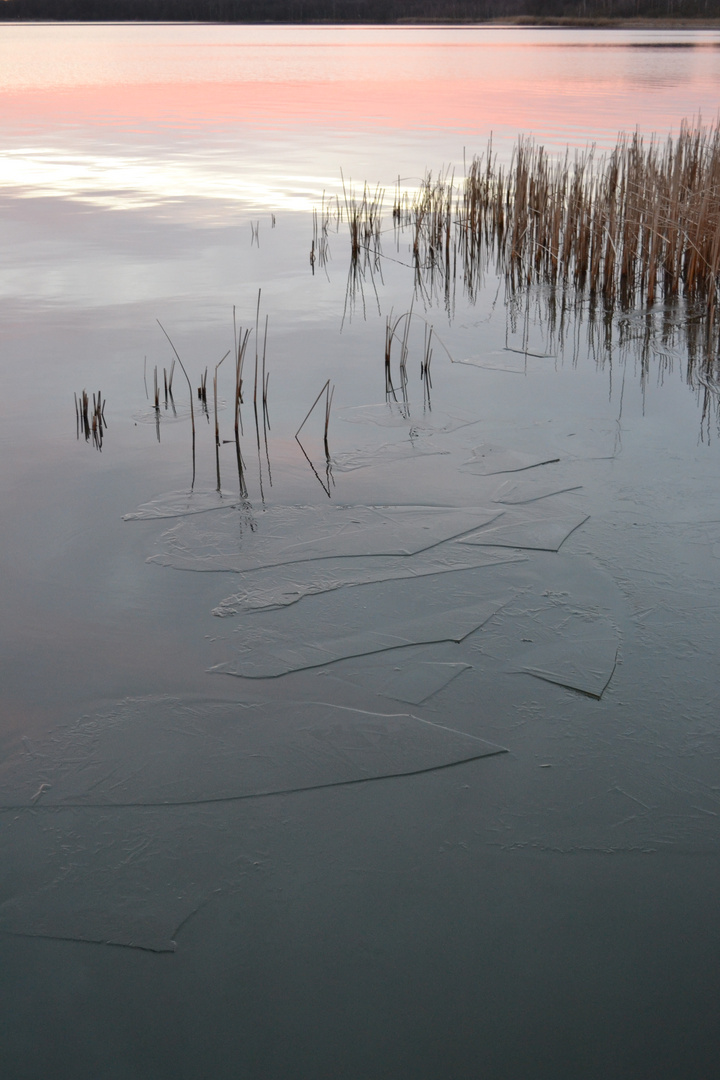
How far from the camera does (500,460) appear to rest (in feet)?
14.1

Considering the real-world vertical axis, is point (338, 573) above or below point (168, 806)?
above

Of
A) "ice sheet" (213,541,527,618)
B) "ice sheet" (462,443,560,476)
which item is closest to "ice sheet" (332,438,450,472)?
"ice sheet" (462,443,560,476)

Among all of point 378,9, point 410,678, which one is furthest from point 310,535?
point 378,9

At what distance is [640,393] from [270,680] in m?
3.43

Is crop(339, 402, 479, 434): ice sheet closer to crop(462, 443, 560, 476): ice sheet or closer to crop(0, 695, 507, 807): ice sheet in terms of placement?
crop(462, 443, 560, 476): ice sheet

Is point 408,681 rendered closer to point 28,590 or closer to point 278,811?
point 278,811

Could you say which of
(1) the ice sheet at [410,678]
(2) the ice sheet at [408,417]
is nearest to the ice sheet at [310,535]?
(1) the ice sheet at [410,678]

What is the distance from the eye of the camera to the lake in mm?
1798

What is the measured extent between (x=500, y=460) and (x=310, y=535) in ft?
3.83

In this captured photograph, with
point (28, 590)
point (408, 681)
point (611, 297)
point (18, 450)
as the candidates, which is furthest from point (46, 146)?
point (408, 681)

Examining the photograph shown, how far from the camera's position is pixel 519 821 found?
2.21 meters

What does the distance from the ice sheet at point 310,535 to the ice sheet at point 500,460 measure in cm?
45

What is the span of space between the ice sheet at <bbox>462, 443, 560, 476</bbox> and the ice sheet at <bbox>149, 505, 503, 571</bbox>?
453 mm

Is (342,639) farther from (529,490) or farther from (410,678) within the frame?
(529,490)
